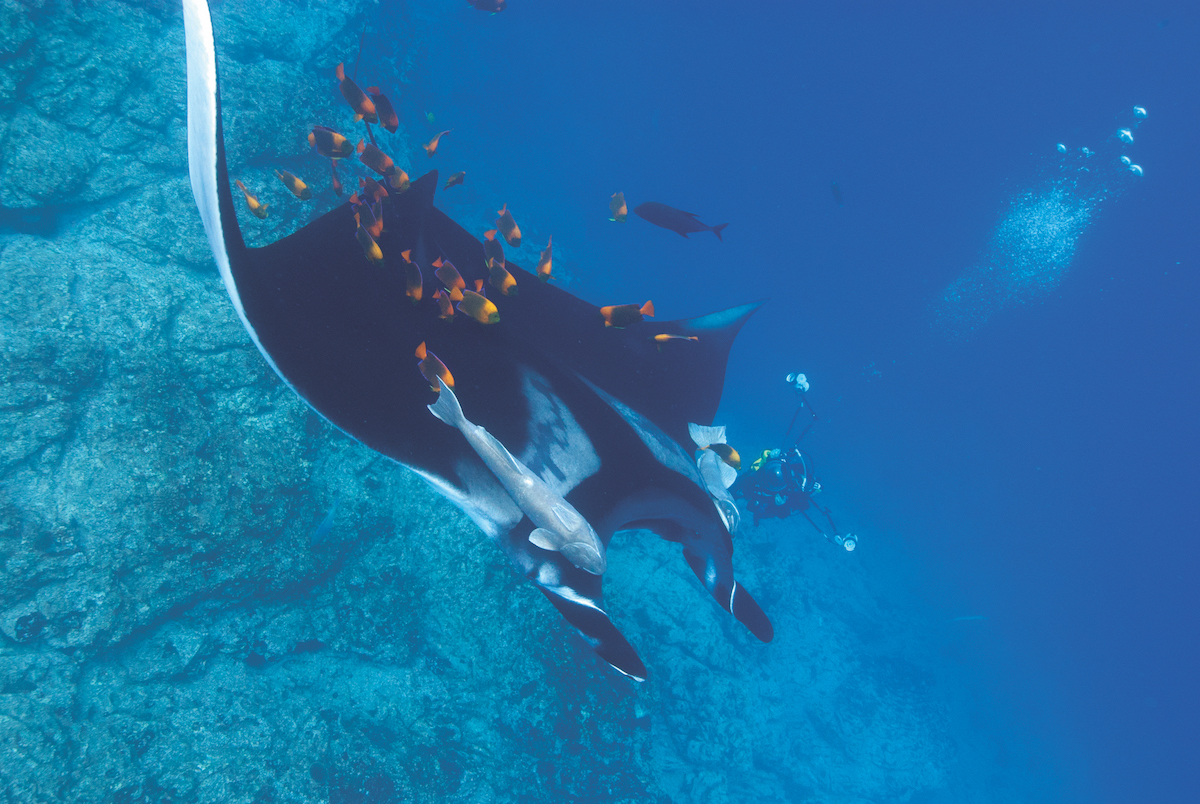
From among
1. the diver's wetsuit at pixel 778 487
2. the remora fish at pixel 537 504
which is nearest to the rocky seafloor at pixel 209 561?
the diver's wetsuit at pixel 778 487

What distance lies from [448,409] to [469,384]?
1.47ft

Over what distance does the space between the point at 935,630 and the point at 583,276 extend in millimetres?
20615

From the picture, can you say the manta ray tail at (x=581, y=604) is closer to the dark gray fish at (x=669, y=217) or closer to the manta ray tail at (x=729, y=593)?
the manta ray tail at (x=729, y=593)

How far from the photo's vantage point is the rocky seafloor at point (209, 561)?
4.38 m

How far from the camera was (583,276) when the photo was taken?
19.0 metres

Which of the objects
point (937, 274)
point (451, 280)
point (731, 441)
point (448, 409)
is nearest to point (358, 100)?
point (451, 280)

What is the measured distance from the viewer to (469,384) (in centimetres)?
194

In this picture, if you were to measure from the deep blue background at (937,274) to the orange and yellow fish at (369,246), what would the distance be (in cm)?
1851

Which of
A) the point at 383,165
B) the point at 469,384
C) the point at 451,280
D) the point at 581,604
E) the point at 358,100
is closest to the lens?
the point at 581,604

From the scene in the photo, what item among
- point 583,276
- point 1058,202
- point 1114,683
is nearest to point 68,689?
point 583,276

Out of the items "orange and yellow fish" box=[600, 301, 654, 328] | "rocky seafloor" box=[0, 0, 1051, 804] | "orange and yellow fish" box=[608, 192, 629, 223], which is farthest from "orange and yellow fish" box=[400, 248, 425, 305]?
"rocky seafloor" box=[0, 0, 1051, 804]

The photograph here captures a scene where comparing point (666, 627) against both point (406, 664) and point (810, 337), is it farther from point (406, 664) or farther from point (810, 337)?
point (810, 337)

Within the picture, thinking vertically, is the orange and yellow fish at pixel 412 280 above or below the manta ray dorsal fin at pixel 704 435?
above

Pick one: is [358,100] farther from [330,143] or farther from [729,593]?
[729,593]
